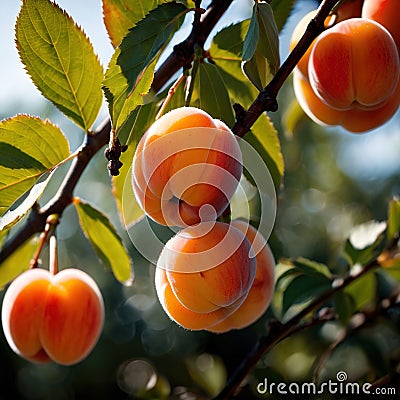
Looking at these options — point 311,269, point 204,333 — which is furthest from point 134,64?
point 204,333

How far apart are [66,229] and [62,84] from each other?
2075 mm

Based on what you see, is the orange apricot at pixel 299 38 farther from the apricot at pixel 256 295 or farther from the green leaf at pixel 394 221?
the green leaf at pixel 394 221

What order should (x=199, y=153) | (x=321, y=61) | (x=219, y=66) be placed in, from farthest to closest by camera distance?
(x=219, y=66), (x=321, y=61), (x=199, y=153)

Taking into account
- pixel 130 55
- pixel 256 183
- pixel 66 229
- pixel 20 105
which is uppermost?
pixel 20 105

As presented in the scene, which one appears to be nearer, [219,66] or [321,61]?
[321,61]

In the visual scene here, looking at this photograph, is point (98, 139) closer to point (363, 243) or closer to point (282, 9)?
point (282, 9)

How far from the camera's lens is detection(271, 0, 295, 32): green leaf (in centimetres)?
66

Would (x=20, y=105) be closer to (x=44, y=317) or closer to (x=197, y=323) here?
(x=44, y=317)

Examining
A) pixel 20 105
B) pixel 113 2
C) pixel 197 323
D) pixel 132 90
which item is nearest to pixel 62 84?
pixel 113 2

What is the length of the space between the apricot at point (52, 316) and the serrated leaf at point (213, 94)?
10.8 inches

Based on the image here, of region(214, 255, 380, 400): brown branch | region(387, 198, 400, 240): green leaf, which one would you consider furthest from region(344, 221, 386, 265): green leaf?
region(214, 255, 380, 400): brown branch

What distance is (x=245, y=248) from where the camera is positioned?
0.46 m

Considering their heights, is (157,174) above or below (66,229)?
above
